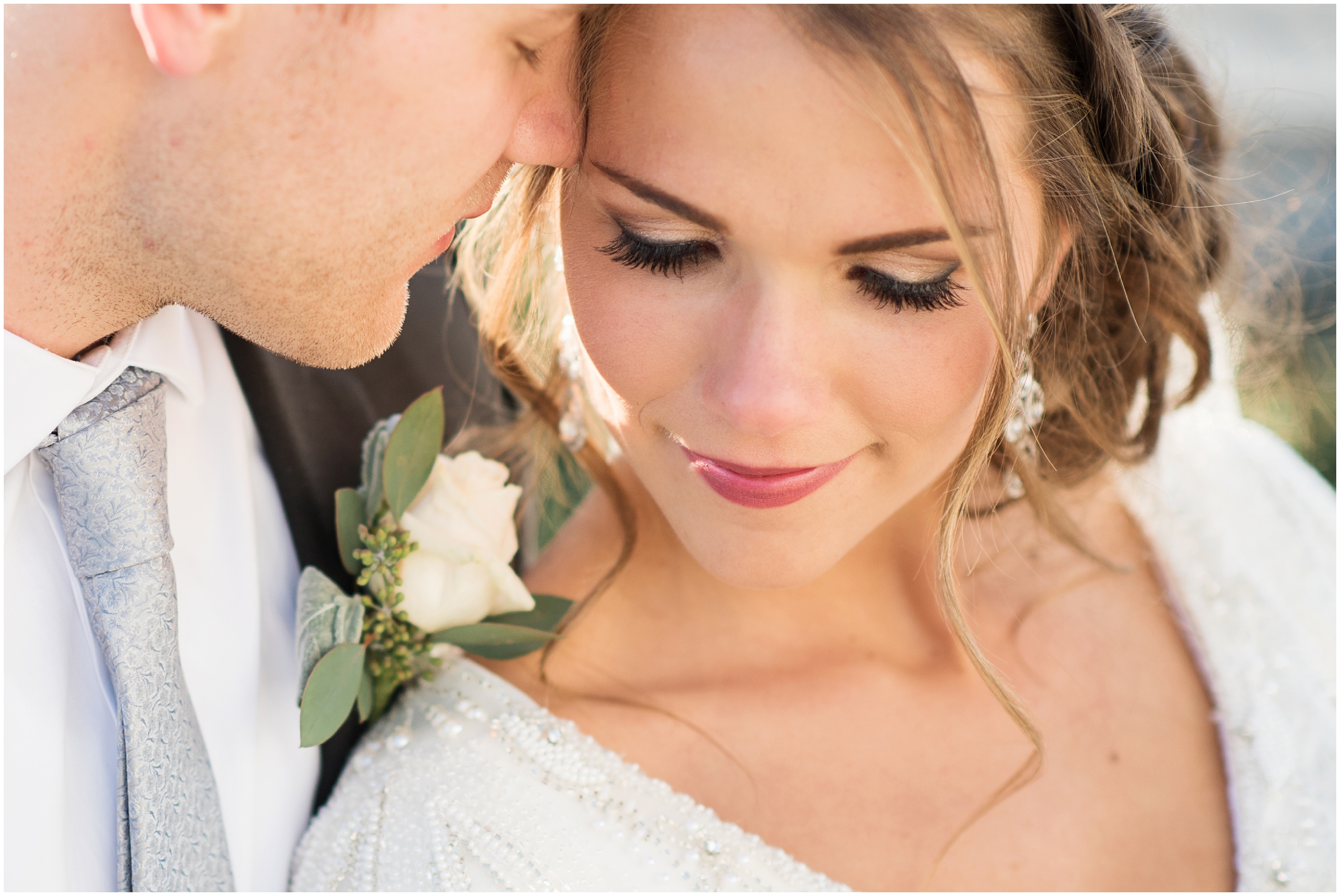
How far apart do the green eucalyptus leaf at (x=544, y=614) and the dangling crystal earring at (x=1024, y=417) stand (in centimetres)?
88

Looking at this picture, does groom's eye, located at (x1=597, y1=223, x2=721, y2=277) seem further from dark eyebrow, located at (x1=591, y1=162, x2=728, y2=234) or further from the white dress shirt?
the white dress shirt

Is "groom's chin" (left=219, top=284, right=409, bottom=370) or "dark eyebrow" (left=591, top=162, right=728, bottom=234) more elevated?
"dark eyebrow" (left=591, top=162, right=728, bottom=234)

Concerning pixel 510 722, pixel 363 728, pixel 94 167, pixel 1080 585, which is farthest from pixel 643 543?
pixel 94 167

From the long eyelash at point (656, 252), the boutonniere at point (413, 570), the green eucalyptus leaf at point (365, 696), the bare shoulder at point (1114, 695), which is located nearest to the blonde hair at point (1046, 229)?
the bare shoulder at point (1114, 695)

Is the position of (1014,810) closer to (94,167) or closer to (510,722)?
(510,722)

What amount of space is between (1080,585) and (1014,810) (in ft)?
1.89

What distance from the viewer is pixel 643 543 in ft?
6.93

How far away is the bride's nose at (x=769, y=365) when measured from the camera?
53.1 inches

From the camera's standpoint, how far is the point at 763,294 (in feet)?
4.43

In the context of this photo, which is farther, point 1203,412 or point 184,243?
point 1203,412

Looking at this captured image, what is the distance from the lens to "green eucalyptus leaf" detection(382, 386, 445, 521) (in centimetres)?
169

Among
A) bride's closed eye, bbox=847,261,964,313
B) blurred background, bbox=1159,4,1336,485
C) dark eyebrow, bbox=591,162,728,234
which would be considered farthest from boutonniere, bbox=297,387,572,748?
blurred background, bbox=1159,4,1336,485

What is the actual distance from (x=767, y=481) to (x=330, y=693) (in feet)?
2.56

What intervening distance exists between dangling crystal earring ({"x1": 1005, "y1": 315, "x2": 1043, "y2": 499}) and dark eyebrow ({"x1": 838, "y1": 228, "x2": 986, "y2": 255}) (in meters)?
0.34
